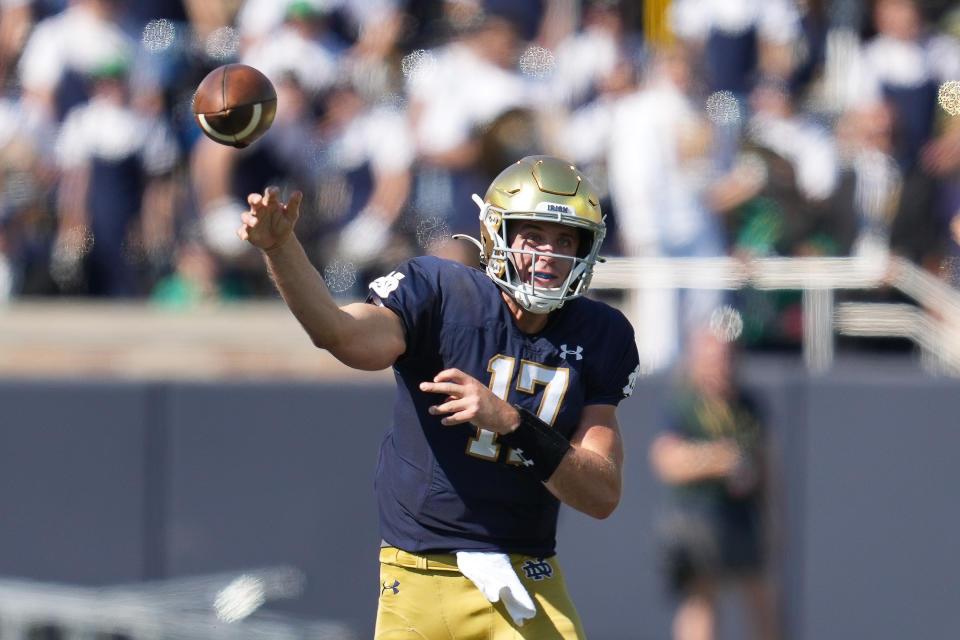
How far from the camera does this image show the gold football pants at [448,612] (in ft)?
14.1

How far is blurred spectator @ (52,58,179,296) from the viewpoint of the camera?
8859 millimetres

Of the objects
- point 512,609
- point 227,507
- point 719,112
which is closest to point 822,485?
point 719,112

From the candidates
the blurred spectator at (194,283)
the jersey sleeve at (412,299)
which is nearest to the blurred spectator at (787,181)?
the blurred spectator at (194,283)

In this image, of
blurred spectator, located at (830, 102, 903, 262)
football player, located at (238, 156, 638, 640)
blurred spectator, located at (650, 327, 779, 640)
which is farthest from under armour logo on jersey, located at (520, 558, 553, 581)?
blurred spectator, located at (830, 102, 903, 262)

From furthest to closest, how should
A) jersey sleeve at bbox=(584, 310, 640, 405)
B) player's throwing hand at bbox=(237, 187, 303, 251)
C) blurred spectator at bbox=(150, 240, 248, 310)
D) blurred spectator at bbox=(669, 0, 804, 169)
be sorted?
blurred spectator at bbox=(669, 0, 804, 169)
blurred spectator at bbox=(150, 240, 248, 310)
jersey sleeve at bbox=(584, 310, 640, 405)
player's throwing hand at bbox=(237, 187, 303, 251)

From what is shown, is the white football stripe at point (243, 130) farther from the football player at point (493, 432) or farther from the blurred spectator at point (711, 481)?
the blurred spectator at point (711, 481)

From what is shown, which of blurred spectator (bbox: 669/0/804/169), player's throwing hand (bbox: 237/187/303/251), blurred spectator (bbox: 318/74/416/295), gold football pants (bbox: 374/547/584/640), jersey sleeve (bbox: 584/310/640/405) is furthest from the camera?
blurred spectator (bbox: 669/0/804/169)

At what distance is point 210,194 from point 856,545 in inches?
166

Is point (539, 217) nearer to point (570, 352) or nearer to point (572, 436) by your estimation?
point (570, 352)

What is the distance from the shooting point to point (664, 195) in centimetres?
840

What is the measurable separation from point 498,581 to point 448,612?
0.20 metres

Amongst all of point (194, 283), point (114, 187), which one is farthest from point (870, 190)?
point (114, 187)

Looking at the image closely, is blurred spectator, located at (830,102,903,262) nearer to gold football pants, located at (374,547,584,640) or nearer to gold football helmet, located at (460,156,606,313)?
gold football helmet, located at (460,156,606,313)

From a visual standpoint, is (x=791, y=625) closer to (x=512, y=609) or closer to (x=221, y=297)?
(x=221, y=297)
